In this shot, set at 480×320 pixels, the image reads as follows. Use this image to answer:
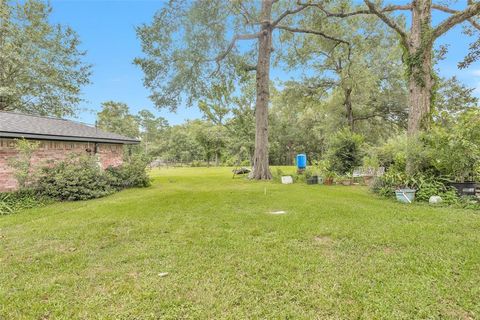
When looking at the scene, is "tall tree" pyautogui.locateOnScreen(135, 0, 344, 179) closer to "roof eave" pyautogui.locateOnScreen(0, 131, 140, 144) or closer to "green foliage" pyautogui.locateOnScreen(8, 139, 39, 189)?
"roof eave" pyautogui.locateOnScreen(0, 131, 140, 144)

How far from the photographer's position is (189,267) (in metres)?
2.75

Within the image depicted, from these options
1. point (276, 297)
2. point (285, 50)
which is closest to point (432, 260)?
point (276, 297)

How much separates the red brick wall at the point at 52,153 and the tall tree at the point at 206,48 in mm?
3423

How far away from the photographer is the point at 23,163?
6.49m

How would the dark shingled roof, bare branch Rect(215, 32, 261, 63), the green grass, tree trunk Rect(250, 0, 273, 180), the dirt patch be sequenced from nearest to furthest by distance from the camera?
1. the green grass
2. the dirt patch
3. the dark shingled roof
4. tree trunk Rect(250, 0, 273, 180)
5. bare branch Rect(215, 32, 261, 63)

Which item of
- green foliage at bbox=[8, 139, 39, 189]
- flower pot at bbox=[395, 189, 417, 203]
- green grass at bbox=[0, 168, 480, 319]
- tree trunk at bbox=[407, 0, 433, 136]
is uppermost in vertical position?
tree trunk at bbox=[407, 0, 433, 136]

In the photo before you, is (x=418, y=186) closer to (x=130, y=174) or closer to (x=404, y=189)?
(x=404, y=189)

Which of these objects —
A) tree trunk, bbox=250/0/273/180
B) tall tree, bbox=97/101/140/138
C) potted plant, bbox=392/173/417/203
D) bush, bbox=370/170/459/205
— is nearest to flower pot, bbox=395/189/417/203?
potted plant, bbox=392/173/417/203

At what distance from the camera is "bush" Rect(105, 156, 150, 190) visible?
9289 mm

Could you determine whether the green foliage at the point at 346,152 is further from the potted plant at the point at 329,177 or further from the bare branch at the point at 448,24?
the bare branch at the point at 448,24

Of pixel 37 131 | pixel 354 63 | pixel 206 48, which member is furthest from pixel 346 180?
pixel 37 131

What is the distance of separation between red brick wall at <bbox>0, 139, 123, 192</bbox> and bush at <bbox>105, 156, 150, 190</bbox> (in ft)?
1.99

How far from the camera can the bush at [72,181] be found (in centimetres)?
702

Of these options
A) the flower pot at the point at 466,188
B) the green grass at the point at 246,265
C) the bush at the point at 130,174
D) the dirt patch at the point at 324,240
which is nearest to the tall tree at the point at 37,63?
the bush at the point at 130,174
